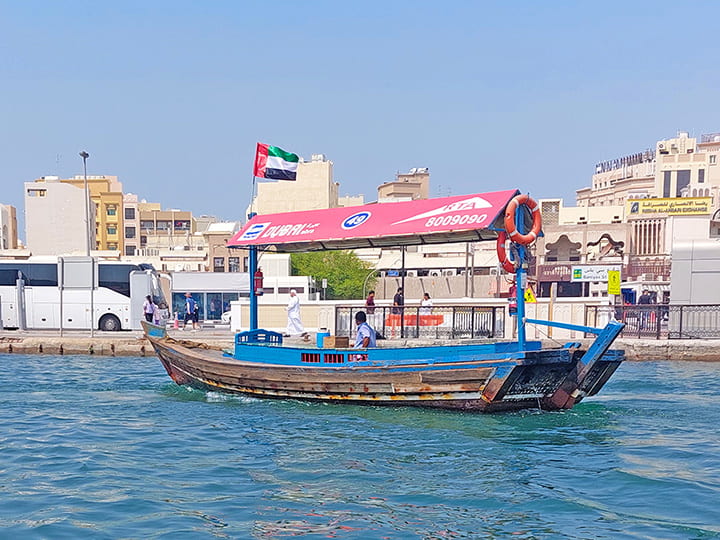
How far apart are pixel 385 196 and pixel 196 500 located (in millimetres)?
71785

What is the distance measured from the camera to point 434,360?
42.9ft

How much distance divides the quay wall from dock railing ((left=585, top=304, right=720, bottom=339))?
0.82 metres

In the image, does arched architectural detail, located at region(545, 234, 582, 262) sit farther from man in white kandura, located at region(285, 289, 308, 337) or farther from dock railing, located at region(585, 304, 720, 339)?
man in white kandura, located at region(285, 289, 308, 337)

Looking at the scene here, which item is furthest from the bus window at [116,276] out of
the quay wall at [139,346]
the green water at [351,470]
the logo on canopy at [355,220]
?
the logo on canopy at [355,220]

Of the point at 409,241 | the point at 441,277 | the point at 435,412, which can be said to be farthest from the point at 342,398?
the point at 441,277

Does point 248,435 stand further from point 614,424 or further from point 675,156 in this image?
point 675,156

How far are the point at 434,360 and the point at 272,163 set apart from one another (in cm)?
623

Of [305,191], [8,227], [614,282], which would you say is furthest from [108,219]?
[614,282]

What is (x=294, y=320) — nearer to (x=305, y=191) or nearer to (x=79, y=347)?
(x=79, y=347)

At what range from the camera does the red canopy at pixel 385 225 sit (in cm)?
1274

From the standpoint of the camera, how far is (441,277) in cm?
4941

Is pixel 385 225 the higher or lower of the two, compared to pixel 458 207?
lower

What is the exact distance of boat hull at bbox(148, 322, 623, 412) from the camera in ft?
41.6

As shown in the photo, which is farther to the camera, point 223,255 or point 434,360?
point 223,255
